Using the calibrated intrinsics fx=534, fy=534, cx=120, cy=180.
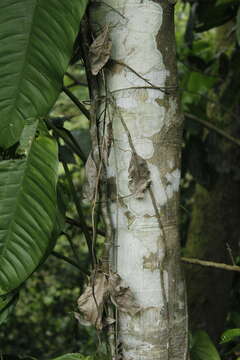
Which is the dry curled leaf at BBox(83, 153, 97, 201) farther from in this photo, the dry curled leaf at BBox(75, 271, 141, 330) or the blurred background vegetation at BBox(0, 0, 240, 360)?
the blurred background vegetation at BBox(0, 0, 240, 360)

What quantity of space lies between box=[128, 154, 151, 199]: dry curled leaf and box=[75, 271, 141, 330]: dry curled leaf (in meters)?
0.17

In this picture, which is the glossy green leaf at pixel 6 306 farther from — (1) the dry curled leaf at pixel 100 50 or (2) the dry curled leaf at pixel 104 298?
(1) the dry curled leaf at pixel 100 50

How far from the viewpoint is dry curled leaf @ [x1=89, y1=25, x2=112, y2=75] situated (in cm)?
100

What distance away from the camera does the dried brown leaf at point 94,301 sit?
1014 millimetres

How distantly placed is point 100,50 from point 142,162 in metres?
0.22

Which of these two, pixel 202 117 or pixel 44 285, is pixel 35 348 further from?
pixel 202 117

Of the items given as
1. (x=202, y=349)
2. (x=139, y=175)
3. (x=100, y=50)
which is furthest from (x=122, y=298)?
(x=100, y=50)

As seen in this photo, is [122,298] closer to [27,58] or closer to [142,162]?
[142,162]

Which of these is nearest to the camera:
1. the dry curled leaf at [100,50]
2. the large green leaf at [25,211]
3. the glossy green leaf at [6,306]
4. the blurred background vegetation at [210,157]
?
the large green leaf at [25,211]

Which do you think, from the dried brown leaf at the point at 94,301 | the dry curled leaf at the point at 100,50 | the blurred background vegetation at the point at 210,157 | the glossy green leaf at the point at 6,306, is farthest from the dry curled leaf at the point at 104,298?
the blurred background vegetation at the point at 210,157

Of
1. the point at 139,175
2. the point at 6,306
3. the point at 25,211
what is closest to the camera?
the point at 25,211

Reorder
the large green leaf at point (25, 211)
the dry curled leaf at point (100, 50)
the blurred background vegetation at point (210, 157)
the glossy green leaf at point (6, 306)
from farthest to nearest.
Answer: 1. the blurred background vegetation at point (210, 157)
2. the glossy green leaf at point (6, 306)
3. the dry curled leaf at point (100, 50)
4. the large green leaf at point (25, 211)

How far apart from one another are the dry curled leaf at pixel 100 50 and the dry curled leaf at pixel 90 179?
177 millimetres

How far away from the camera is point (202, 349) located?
1.26 metres
